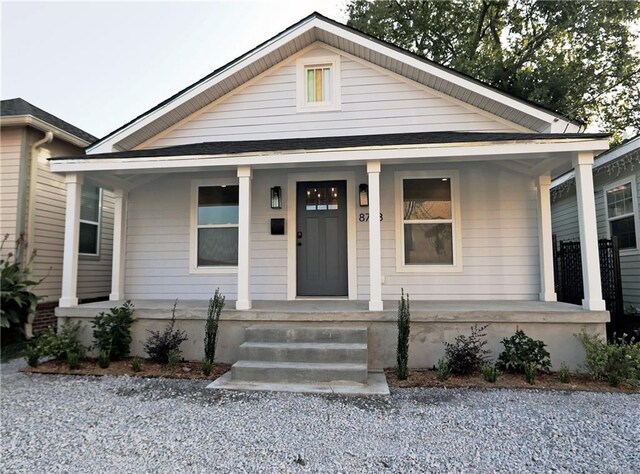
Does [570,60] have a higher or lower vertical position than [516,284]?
higher

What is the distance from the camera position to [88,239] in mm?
7426

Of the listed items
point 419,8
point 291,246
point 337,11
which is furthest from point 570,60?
point 291,246

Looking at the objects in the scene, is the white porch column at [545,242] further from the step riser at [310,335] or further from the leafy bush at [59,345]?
the leafy bush at [59,345]

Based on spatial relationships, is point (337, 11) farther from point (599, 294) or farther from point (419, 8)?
point (599, 294)

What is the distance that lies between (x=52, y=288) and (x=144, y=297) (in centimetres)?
195

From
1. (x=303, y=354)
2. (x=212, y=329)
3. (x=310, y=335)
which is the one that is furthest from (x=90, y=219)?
(x=303, y=354)

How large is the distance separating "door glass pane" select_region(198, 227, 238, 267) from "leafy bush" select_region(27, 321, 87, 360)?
80.5 inches

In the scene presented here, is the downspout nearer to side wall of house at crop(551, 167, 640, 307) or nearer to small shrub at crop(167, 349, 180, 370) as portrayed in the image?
small shrub at crop(167, 349, 180, 370)

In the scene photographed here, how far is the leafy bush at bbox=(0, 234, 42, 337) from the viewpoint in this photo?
5.52 meters

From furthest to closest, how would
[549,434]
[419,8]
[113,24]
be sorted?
[419,8]
[113,24]
[549,434]

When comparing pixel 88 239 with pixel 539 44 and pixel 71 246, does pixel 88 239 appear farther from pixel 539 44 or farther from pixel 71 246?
pixel 539 44

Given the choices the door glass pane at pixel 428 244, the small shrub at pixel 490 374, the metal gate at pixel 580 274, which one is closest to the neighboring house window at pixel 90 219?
the door glass pane at pixel 428 244

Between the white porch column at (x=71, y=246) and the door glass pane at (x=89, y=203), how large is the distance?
2.15 m

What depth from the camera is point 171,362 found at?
14.6 feet
